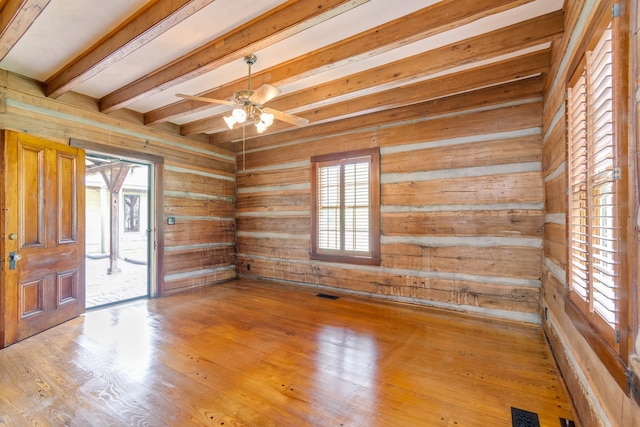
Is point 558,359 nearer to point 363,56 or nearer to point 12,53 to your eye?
point 363,56

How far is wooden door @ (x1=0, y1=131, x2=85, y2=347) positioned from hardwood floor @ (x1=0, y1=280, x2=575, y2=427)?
30cm

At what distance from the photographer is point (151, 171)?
5168 mm

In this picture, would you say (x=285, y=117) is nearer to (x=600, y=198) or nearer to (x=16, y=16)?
(x=16, y=16)

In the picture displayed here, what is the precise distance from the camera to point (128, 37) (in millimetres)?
2590

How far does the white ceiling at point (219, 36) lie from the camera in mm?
2387

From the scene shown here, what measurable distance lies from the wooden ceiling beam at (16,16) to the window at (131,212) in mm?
11036

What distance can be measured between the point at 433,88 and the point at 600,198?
8.46 feet

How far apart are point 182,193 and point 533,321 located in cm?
586

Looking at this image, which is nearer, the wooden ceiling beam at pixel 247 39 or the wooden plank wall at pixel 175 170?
the wooden ceiling beam at pixel 247 39

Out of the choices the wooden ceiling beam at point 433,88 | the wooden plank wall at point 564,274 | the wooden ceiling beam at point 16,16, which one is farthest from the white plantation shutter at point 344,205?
the wooden ceiling beam at point 16,16

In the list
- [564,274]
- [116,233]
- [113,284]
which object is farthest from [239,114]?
[116,233]

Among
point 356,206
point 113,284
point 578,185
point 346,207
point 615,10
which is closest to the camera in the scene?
point 615,10

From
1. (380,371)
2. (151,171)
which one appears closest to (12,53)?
(151,171)

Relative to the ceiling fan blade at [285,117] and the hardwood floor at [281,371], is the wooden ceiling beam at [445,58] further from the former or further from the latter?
the hardwood floor at [281,371]
